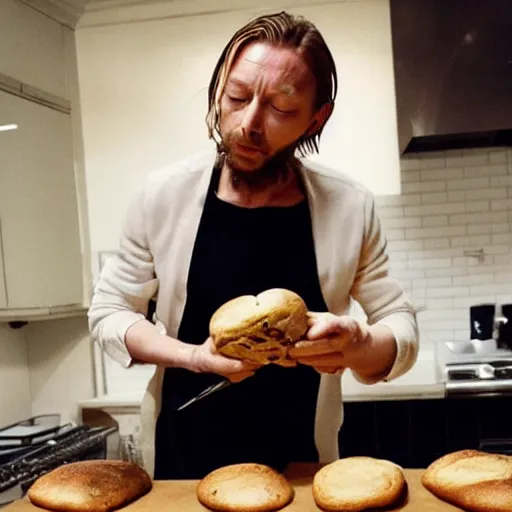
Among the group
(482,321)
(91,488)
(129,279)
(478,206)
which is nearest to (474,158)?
(478,206)

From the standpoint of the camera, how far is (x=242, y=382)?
0.90m

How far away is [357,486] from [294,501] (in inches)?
3.2

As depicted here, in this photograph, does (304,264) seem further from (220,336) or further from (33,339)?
(33,339)

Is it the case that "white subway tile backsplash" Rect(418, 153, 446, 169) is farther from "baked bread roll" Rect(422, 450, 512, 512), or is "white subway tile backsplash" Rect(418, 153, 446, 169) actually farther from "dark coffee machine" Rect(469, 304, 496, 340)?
"baked bread roll" Rect(422, 450, 512, 512)

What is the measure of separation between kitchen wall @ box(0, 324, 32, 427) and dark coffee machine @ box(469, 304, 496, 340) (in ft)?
4.75

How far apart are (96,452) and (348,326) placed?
121 cm

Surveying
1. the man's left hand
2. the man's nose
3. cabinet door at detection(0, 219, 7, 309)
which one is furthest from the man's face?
cabinet door at detection(0, 219, 7, 309)

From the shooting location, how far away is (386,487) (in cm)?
77

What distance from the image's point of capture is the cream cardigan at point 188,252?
0.87m

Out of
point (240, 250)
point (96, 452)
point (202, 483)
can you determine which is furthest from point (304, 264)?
point (96, 452)

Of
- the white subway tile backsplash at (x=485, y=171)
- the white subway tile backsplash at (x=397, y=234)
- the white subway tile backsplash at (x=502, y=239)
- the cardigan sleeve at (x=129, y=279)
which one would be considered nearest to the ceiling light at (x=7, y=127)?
the cardigan sleeve at (x=129, y=279)

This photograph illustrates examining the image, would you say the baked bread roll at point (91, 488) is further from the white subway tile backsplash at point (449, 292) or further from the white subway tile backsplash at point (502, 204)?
the white subway tile backsplash at point (502, 204)

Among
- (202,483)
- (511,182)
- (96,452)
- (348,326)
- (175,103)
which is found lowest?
(96,452)

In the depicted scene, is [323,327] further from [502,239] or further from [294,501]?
[502,239]
